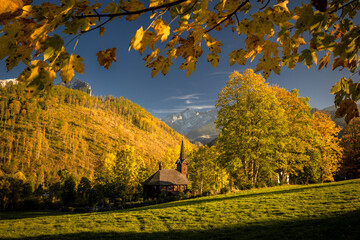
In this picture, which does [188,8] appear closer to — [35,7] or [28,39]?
[35,7]

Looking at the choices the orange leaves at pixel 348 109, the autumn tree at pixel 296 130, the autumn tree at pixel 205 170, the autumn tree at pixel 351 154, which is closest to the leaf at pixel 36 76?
the orange leaves at pixel 348 109

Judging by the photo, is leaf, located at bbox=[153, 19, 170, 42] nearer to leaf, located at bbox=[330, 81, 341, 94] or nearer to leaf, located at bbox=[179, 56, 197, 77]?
leaf, located at bbox=[179, 56, 197, 77]

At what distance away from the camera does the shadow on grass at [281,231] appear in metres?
5.40

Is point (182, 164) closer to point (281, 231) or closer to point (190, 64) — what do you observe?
point (281, 231)

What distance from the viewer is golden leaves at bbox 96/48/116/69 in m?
1.65

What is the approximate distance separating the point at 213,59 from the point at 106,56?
1.27 metres

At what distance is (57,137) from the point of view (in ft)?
440

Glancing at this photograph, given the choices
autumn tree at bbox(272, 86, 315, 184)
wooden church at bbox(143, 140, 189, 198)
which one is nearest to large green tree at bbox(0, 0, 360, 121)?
autumn tree at bbox(272, 86, 315, 184)

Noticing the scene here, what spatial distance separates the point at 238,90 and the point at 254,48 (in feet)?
47.2

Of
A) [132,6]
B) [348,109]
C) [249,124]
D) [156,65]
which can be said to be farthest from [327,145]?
[132,6]

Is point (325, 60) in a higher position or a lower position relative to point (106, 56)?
higher

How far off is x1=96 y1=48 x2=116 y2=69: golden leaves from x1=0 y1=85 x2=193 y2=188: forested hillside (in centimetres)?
8635

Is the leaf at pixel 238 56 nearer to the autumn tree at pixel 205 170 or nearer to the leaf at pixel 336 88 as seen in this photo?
the leaf at pixel 336 88

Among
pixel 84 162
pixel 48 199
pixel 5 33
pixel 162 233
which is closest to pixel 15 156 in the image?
pixel 84 162
